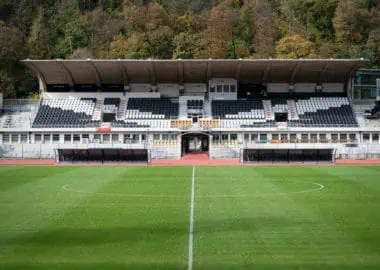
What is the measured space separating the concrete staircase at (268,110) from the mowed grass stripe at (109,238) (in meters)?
40.1

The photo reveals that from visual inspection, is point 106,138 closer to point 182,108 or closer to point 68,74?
point 182,108

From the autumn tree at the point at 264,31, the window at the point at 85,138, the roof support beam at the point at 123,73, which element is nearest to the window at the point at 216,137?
the roof support beam at the point at 123,73

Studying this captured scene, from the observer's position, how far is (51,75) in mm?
66438

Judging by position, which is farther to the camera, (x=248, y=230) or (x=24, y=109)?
(x=24, y=109)

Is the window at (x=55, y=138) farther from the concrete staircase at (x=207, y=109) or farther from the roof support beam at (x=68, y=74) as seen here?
the concrete staircase at (x=207, y=109)

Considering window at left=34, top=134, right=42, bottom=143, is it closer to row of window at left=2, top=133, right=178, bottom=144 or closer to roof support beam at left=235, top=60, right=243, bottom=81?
row of window at left=2, top=133, right=178, bottom=144

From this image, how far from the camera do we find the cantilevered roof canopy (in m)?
62.4

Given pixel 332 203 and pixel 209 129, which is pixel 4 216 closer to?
pixel 332 203

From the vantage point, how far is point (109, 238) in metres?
14.9

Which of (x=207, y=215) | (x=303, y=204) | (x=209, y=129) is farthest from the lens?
(x=209, y=129)

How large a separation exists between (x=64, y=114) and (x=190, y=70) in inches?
527

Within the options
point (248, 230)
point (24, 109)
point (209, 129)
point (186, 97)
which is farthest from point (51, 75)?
point (248, 230)

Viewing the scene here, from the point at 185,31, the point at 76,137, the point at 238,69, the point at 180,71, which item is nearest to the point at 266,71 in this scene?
the point at 238,69

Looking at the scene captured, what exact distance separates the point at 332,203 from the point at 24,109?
49.8 m
